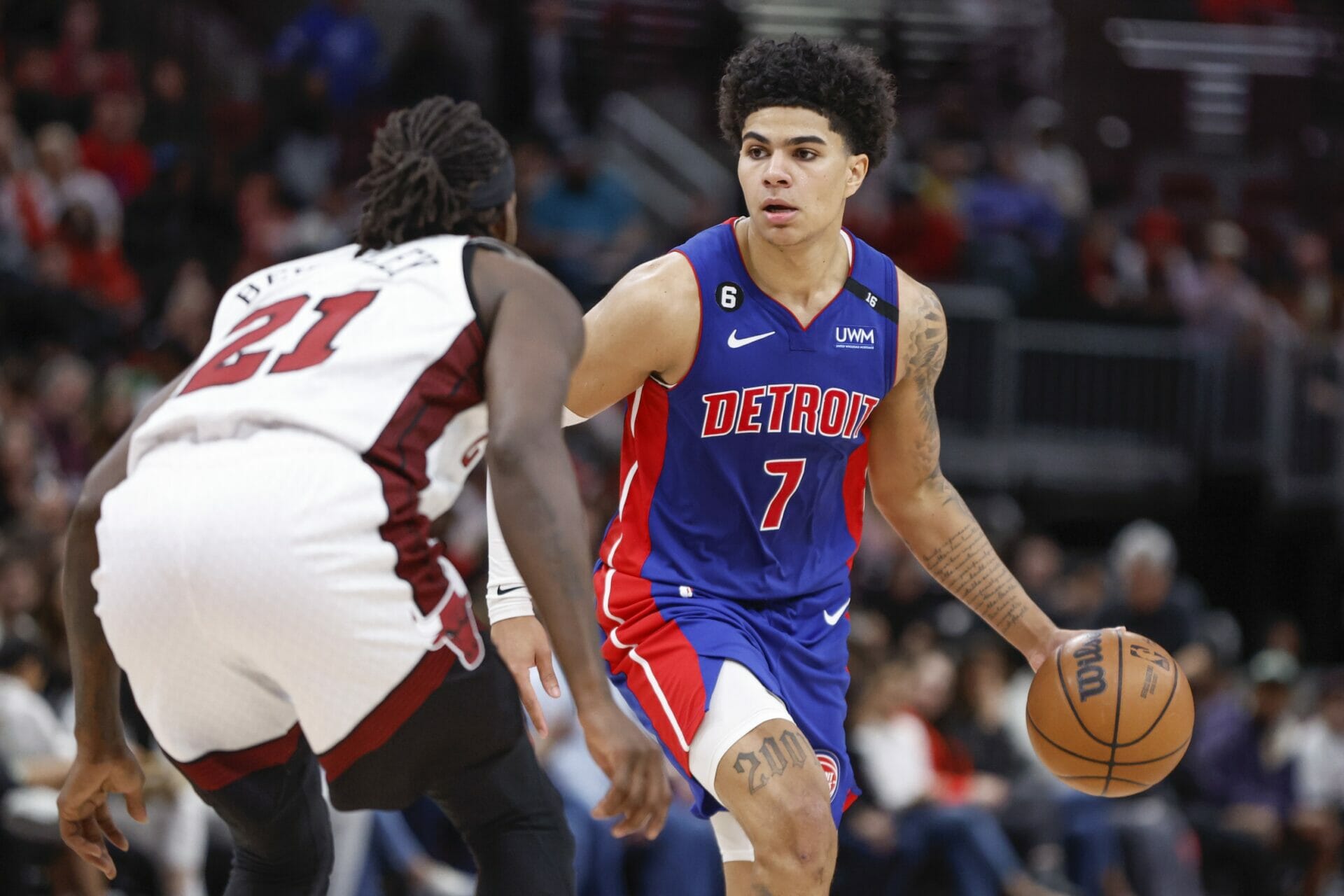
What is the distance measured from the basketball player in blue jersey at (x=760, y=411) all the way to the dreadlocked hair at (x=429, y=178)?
1.01 meters

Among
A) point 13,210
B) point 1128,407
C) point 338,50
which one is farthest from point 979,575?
point 338,50

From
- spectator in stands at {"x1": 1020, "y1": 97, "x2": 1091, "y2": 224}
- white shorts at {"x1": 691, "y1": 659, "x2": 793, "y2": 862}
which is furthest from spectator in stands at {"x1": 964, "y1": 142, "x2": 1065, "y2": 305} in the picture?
white shorts at {"x1": 691, "y1": 659, "x2": 793, "y2": 862}

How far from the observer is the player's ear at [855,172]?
4730 mm

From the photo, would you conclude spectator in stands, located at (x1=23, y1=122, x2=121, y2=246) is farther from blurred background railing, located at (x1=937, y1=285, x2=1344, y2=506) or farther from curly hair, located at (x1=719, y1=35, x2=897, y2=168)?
curly hair, located at (x1=719, y1=35, x2=897, y2=168)

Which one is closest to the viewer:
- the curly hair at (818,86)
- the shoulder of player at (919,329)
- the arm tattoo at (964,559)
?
the curly hair at (818,86)

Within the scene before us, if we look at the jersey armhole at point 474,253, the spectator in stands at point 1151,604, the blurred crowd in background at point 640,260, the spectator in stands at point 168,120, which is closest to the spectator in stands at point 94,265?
the blurred crowd in background at point 640,260

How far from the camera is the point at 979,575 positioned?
4.91 meters

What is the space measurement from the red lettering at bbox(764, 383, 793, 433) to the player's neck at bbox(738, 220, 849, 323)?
0.22 m

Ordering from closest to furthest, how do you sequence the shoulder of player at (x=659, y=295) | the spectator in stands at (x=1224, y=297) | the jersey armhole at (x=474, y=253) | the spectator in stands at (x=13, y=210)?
the jersey armhole at (x=474, y=253) < the shoulder of player at (x=659, y=295) < the spectator in stands at (x=13, y=210) < the spectator in stands at (x=1224, y=297)

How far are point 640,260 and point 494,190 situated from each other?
27.8 feet

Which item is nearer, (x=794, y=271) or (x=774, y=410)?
(x=774, y=410)

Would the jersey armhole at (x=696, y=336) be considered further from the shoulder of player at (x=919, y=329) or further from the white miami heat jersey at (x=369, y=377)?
the white miami heat jersey at (x=369, y=377)

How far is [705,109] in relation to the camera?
15.9 m

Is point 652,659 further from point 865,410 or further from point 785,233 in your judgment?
point 785,233
